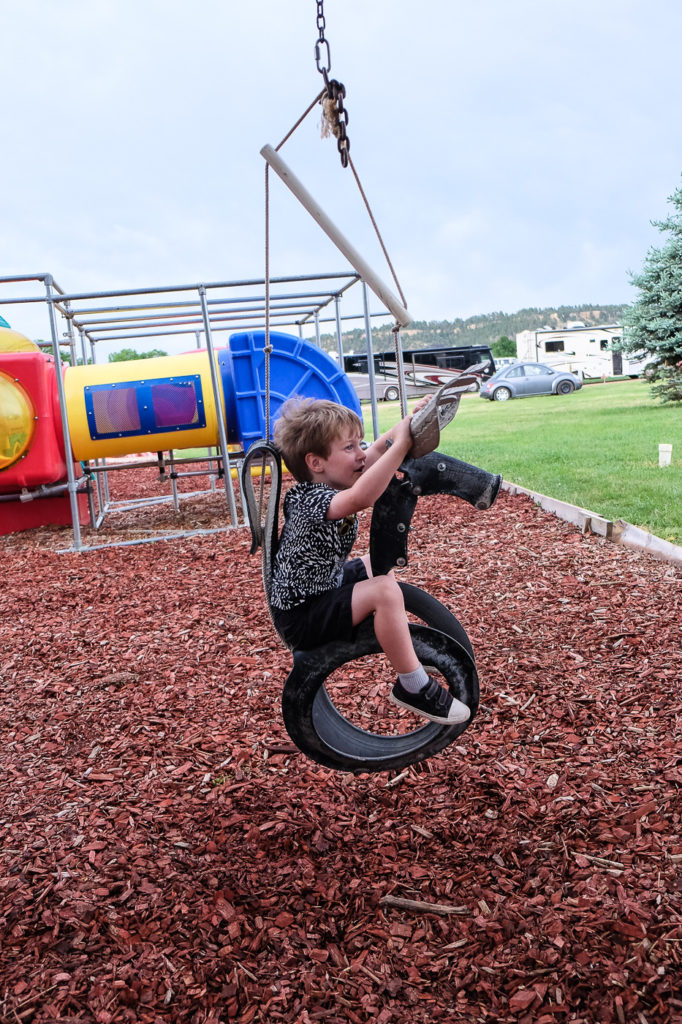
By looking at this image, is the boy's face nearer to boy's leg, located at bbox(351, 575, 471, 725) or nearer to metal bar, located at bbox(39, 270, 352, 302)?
boy's leg, located at bbox(351, 575, 471, 725)

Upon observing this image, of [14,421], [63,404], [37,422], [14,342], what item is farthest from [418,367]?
[63,404]

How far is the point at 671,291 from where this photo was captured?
16.8m

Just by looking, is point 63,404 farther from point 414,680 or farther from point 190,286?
point 414,680

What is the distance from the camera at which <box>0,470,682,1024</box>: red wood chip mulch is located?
7.26 ft

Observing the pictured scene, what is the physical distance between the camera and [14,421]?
27.0ft

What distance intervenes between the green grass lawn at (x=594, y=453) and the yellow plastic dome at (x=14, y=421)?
17.9ft

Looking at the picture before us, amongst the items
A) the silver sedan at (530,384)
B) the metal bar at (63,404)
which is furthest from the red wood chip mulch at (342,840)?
the silver sedan at (530,384)

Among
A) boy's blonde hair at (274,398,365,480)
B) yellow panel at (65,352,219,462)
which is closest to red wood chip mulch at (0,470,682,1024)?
boy's blonde hair at (274,398,365,480)

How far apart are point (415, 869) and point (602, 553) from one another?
3904 mm

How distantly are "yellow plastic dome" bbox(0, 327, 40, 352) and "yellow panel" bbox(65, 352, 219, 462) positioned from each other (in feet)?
3.03

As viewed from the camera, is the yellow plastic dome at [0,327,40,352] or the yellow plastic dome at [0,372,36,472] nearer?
the yellow plastic dome at [0,372,36,472]

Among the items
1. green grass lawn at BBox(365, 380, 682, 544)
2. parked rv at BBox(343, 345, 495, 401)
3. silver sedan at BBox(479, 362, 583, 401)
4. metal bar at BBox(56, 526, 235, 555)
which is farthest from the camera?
parked rv at BBox(343, 345, 495, 401)

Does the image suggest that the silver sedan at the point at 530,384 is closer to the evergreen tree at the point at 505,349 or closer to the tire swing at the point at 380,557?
the tire swing at the point at 380,557

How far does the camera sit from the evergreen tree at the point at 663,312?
16688 millimetres
